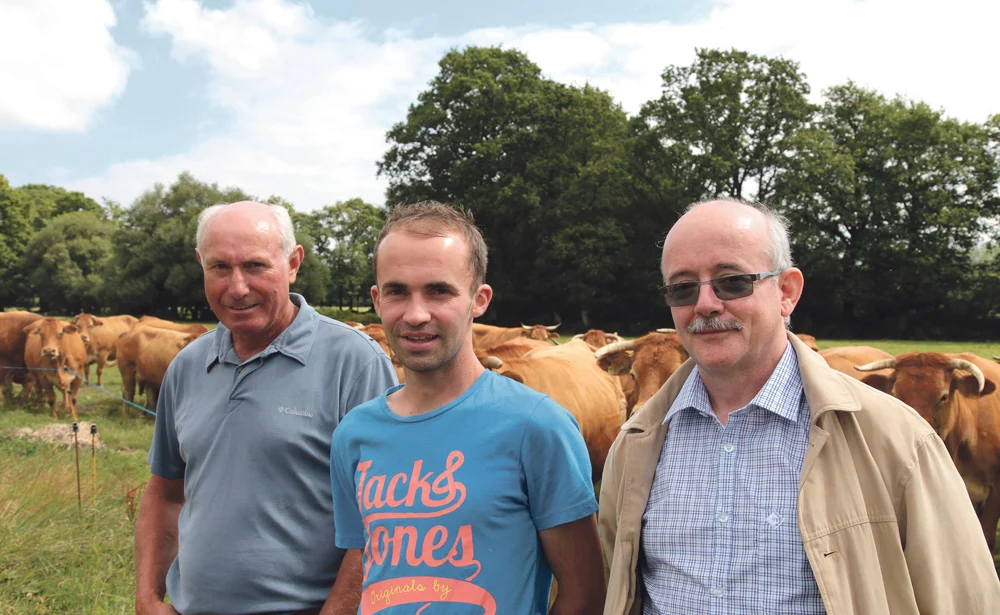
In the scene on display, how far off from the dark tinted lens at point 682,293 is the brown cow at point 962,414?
6043 millimetres

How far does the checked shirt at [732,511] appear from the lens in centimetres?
186

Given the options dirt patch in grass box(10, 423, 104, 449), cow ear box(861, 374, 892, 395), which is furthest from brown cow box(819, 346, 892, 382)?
dirt patch in grass box(10, 423, 104, 449)

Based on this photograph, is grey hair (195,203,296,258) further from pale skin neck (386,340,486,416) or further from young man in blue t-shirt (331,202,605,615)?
pale skin neck (386,340,486,416)

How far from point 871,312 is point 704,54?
16.2 metres

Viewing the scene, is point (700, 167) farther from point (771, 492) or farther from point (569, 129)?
point (771, 492)

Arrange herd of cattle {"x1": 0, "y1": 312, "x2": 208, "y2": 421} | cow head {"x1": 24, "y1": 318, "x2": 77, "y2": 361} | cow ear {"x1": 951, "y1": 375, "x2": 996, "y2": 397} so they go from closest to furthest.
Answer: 1. cow ear {"x1": 951, "y1": 375, "x2": 996, "y2": 397}
2. herd of cattle {"x1": 0, "y1": 312, "x2": 208, "y2": 421}
3. cow head {"x1": 24, "y1": 318, "x2": 77, "y2": 361}

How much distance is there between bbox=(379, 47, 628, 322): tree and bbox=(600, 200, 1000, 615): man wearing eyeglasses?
118ft

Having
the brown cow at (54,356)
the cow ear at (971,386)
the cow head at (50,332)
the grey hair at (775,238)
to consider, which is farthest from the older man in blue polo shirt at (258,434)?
the cow head at (50,332)

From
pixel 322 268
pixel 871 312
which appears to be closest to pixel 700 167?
pixel 871 312

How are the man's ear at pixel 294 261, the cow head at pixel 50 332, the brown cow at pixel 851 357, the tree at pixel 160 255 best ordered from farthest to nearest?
the tree at pixel 160 255
the cow head at pixel 50 332
the brown cow at pixel 851 357
the man's ear at pixel 294 261

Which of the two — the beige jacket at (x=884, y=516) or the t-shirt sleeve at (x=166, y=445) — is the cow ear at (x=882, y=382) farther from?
the t-shirt sleeve at (x=166, y=445)

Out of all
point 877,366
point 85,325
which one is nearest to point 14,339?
point 85,325

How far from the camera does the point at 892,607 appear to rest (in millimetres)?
1753

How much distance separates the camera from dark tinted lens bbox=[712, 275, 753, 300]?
6.82ft
